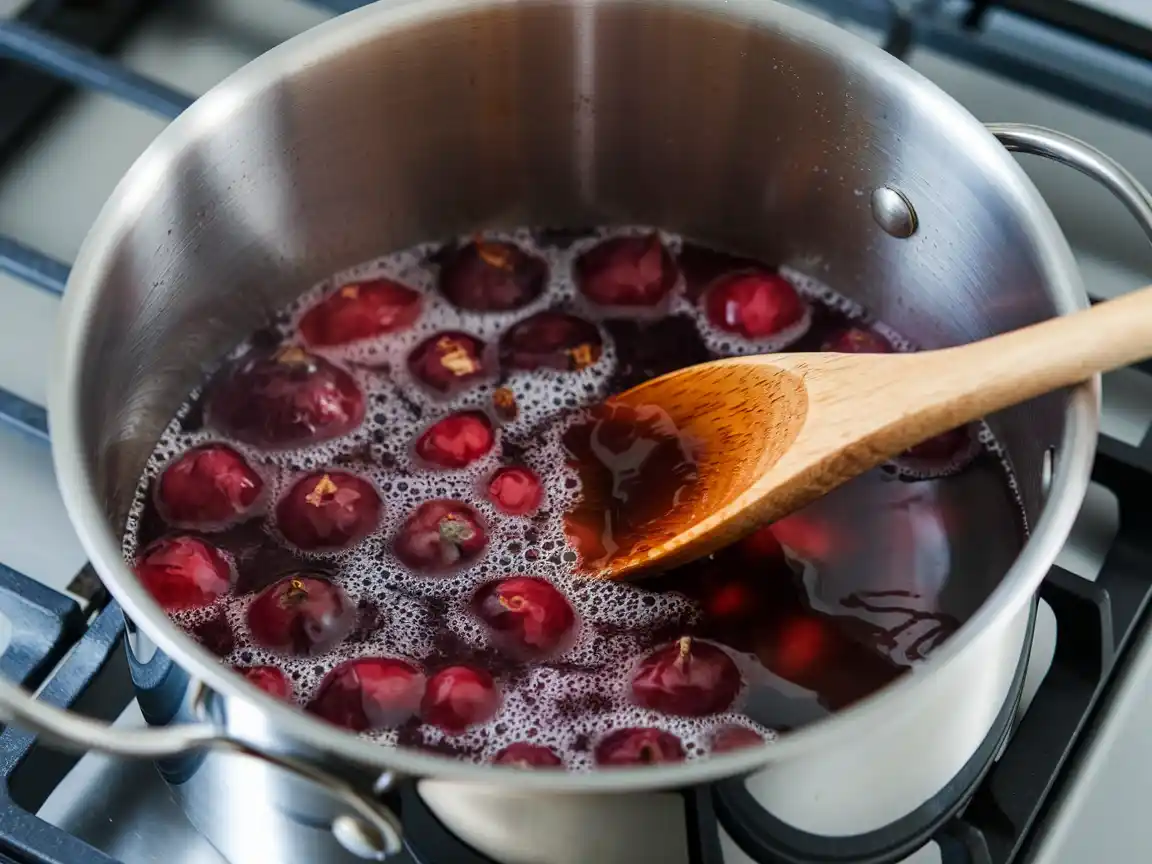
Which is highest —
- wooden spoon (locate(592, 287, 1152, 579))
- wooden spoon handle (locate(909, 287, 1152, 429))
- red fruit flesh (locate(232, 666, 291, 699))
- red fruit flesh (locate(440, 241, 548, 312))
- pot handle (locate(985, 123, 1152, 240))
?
pot handle (locate(985, 123, 1152, 240))

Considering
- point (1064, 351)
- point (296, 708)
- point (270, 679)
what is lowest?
point (270, 679)

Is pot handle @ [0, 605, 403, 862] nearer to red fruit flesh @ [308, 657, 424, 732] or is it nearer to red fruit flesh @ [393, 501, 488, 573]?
red fruit flesh @ [308, 657, 424, 732]

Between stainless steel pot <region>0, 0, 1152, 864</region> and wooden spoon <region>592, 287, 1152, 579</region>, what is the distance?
0.11ft

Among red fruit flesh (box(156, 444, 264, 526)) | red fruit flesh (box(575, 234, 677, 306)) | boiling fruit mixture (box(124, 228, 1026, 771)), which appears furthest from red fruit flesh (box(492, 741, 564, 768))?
red fruit flesh (box(575, 234, 677, 306))

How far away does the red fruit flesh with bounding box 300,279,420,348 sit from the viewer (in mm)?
918

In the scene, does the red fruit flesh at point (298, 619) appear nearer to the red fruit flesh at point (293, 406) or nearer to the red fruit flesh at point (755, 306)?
the red fruit flesh at point (293, 406)

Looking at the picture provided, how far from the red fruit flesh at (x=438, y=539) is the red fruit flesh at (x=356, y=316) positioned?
0.52 feet

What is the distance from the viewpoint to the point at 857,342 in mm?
895

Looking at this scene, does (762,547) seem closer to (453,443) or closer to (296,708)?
(453,443)

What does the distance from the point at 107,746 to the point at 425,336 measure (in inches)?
16.5

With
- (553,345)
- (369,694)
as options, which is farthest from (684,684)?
(553,345)

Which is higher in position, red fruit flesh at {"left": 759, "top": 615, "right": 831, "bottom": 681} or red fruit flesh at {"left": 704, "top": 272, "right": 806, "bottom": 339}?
red fruit flesh at {"left": 704, "top": 272, "right": 806, "bottom": 339}

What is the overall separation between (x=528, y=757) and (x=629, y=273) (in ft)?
1.14

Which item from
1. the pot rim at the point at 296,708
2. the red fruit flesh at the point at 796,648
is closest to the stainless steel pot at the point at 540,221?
the pot rim at the point at 296,708
